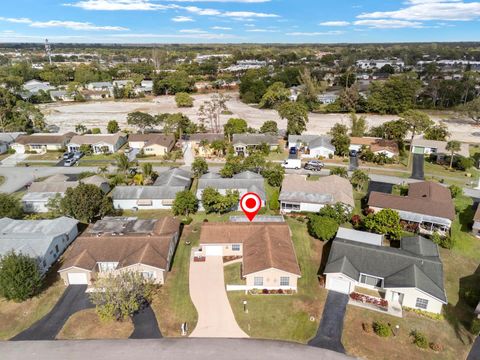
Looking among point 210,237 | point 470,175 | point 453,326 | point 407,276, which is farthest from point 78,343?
point 470,175

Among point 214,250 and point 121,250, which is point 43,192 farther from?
point 214,250

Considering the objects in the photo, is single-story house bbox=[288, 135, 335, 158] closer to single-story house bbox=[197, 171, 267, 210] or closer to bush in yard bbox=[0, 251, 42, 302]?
single-story house bbox=[197, 171, 267, 210]

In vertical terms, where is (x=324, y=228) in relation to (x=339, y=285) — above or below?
above

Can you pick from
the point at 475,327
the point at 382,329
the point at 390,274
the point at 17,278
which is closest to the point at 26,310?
the point at 17,278

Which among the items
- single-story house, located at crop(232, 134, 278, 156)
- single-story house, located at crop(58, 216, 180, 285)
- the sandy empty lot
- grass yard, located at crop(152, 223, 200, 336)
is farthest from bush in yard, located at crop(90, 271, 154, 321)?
the sandy empty lot

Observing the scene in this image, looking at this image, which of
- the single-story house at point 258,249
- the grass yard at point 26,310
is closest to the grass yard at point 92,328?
the grass yard at point 26,310

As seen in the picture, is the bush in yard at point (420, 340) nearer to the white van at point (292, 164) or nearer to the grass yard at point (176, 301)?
the grass yard at point (176, 301)
